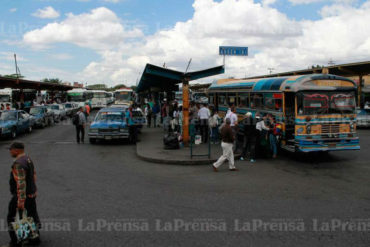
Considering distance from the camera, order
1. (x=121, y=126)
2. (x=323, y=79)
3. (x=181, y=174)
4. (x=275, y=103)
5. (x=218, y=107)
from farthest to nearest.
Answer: (x=218, y=107)
(x=121, y=126)
(x=275, y=103)
(x=323, y=79)
(x=181, y=174)

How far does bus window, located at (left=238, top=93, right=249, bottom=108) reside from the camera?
1533 centimetres

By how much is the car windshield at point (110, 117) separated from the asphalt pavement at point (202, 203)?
220 inches

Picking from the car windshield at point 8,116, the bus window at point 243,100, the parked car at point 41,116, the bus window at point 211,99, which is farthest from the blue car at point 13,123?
the bus window at point 243,100

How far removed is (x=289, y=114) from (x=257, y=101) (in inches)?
107

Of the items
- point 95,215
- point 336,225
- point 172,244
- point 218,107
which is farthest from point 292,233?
point 218,107

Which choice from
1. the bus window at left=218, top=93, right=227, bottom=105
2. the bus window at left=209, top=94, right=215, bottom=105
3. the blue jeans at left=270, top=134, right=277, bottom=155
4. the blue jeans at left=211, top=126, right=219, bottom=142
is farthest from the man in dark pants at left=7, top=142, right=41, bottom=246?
the bus window at left=209, top=94, right=215, bottom=105

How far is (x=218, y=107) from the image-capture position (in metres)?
19.8

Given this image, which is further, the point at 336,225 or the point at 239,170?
the point at 239,170

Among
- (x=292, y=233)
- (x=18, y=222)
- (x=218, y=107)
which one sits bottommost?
(x=292, y=233)

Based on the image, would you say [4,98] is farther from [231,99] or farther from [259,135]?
[259,135]

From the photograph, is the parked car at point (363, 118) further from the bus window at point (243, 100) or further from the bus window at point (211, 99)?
the bus window at point (243, 100)

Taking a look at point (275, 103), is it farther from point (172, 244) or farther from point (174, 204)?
point (172, 244)

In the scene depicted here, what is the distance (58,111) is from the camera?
32.1 meters

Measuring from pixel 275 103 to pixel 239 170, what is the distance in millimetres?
3634
